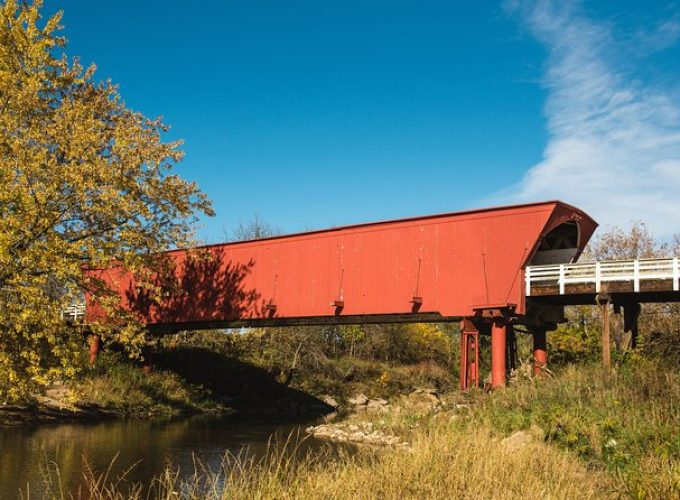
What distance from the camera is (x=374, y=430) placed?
18016 millimetres

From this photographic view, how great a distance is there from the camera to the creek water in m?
11.5

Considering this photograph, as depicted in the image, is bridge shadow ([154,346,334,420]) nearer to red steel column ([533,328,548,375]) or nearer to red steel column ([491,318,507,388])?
red steel column ([533,328,548,375])

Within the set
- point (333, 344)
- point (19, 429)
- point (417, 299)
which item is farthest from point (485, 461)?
point (333, 344)

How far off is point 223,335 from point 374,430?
2020 cm

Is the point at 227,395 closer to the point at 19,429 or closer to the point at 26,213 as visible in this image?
the point at 19,429

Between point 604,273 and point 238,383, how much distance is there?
1995cm

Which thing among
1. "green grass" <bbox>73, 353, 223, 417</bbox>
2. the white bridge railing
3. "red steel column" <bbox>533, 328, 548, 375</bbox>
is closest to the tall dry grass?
the white bridge railing

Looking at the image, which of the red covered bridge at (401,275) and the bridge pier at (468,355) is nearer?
the red covered bridge at (401,275)

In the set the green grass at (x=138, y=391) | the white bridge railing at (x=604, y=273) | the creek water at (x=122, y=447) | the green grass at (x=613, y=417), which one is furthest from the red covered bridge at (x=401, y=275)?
the creek water at (x=122, y=447)

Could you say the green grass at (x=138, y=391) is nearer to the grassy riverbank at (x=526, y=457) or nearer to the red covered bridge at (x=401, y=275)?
the red covered bridge at (x=401, y=275)

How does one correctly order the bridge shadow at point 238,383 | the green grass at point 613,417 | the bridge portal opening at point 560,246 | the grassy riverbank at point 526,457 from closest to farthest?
the grassy riverbank at point 526,457 → the green grass at point 613,417 → the bridge portal opening at point 560,246 → the bridge shadow at point 238,383

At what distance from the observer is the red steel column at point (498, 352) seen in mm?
→ 18500

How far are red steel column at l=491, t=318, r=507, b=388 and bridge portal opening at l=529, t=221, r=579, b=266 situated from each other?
462 centimetres

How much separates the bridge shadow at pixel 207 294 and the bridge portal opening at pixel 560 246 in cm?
1072
